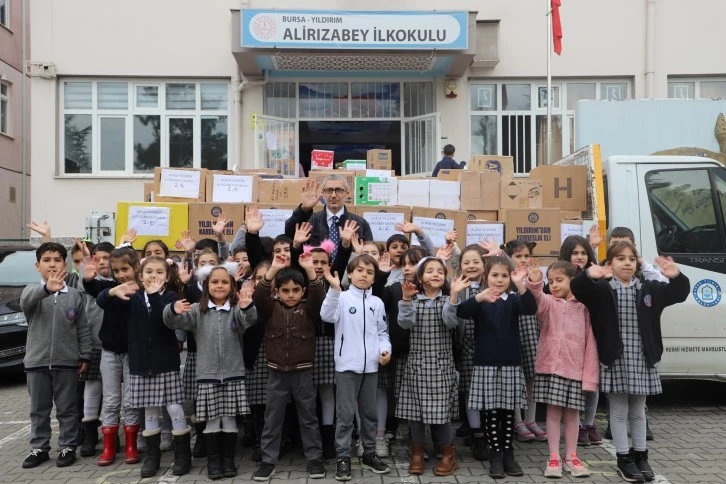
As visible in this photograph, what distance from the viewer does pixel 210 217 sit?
20.2ft

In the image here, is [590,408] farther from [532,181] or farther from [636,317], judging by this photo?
[532,181]

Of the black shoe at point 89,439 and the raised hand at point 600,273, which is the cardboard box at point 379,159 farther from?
the black shoe at point 89,439

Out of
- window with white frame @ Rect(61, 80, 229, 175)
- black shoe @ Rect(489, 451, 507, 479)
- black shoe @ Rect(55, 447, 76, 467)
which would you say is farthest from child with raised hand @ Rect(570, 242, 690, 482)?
window with white frame @ Rect(61, 80, 229, 175)

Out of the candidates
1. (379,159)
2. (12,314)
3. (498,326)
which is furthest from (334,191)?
(12,314)

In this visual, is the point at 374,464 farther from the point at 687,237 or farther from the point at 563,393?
the point at 687,237

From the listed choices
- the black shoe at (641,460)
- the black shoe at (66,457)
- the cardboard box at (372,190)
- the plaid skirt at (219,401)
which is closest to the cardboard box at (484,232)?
the cardboard box at (372,190)

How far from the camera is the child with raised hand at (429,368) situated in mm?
4508

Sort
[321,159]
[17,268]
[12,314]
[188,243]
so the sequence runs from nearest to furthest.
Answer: [188,243]
[12,314]
[321,159]
[17,268]

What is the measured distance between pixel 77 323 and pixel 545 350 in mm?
3567

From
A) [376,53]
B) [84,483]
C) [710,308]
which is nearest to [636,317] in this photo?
[710,308]

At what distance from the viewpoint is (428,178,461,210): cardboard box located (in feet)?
21.1

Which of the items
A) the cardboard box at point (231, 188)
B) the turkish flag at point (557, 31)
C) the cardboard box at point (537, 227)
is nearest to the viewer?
the cardboard box at point (537, 227)

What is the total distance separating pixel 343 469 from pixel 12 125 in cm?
1854

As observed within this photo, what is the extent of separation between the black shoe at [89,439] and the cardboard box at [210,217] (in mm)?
1866
